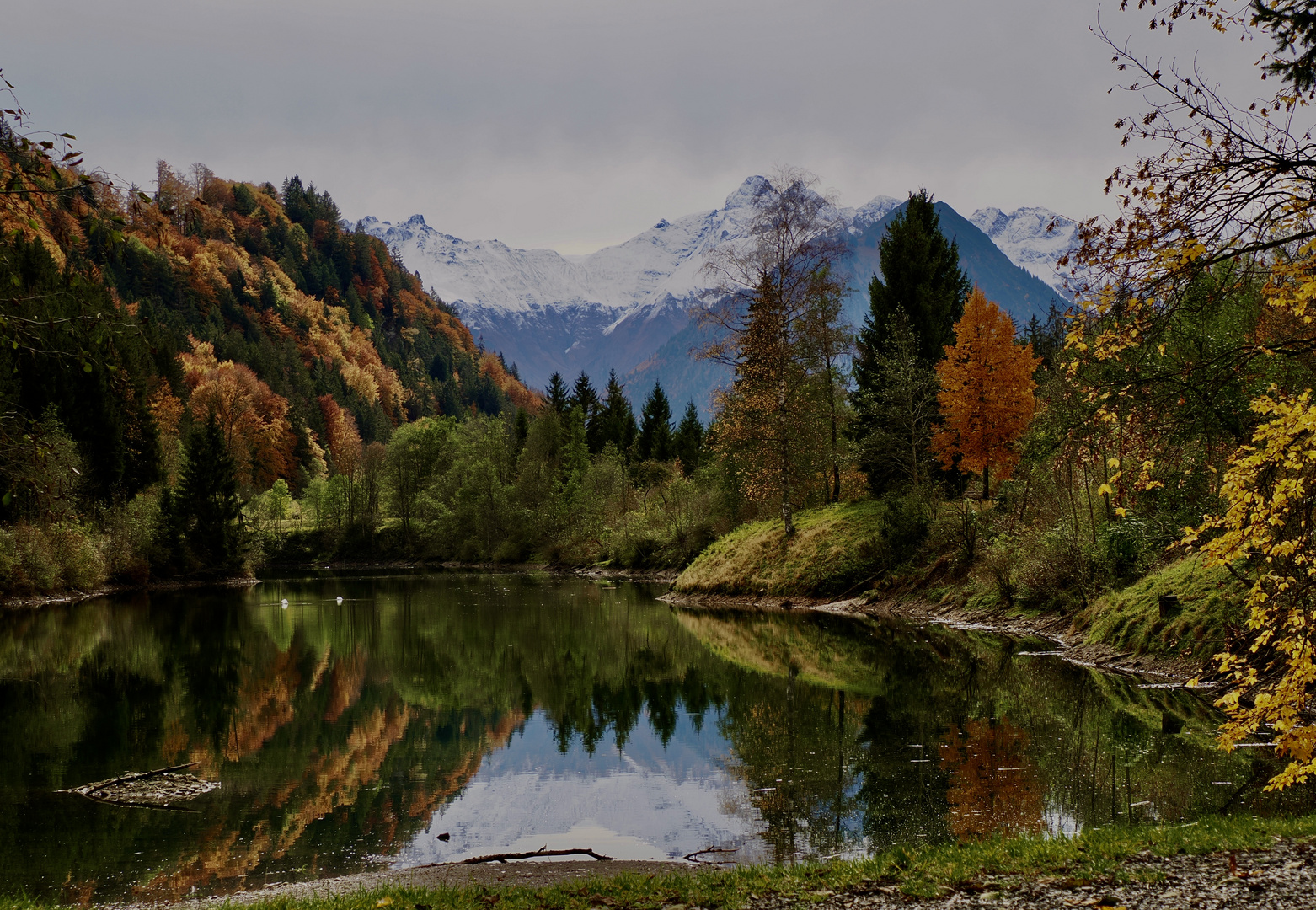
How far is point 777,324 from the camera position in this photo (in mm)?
38125

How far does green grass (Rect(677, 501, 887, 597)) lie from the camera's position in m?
35.9

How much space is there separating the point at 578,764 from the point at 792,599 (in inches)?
886

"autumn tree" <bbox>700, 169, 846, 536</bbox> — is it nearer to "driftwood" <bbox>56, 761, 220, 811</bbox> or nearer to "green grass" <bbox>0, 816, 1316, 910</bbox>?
"driftwood" <bbox>56, 761, 220, 811</bbox>

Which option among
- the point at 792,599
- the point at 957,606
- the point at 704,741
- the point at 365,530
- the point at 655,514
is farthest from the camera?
the point at 365,530

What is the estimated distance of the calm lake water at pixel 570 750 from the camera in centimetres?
1075

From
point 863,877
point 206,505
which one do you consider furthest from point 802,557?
point 206,505

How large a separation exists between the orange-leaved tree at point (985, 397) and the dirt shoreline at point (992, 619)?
20.7ft

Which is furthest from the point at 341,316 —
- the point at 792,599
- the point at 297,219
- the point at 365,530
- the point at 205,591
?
the point at 792,599

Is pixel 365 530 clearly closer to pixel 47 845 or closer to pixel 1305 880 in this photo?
pixel 47 845

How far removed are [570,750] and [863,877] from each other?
9.07 metres

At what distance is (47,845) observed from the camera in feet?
34.8

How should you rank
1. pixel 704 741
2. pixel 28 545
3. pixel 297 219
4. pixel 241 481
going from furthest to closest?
pixel 297 219 < pixel 241 481 < pixel 28 545 < pixel 704 741

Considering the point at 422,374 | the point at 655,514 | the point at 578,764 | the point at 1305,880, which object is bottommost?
the point at 578,764

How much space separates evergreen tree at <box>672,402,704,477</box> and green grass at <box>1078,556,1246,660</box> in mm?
52600
